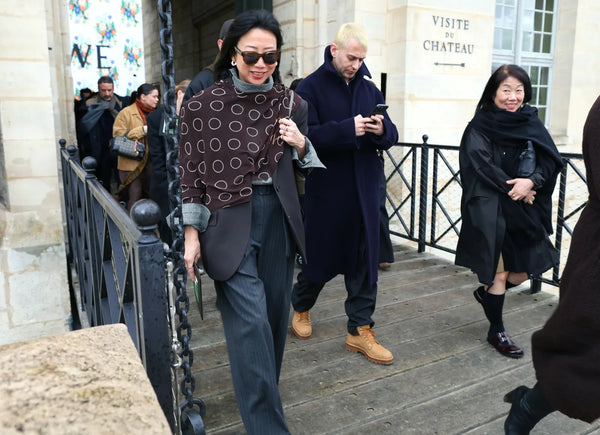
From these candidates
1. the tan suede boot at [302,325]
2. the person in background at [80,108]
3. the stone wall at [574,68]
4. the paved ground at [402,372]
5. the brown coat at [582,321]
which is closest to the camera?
the brown coat at [582,321]

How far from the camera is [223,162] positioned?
1936 millimetres

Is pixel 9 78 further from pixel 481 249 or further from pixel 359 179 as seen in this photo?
pixel 481 249

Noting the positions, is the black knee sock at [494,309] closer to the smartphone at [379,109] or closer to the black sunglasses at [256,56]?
the smartphone at [379,109]

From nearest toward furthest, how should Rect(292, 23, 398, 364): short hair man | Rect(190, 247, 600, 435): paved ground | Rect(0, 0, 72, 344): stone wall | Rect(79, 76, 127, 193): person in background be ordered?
Rect(190, 247, 600, 435): paved ground < Rect(292, 23, 398, 364): short hair man < Rect(0, 0, 72, 344): stone wall < Rect(79, 76, 127, 193): person in background

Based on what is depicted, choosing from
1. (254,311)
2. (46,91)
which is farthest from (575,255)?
(46,91)

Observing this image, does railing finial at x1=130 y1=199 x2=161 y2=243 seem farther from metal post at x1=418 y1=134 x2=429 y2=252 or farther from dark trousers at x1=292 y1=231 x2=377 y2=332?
metal post at x1=418 y1=134 x2=429 y2=252

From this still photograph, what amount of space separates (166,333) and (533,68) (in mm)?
8478

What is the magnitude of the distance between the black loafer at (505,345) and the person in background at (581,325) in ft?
4.27

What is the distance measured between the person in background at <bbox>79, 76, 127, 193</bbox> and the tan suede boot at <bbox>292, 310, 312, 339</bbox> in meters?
3.65

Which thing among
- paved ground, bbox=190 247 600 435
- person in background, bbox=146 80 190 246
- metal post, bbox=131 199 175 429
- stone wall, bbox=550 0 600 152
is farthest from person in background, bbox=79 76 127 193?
stone wall, bbox=550 0 600 152

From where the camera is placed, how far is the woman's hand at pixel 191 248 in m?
1.91

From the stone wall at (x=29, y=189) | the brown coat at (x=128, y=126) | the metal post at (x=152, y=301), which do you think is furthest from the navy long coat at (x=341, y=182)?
the stone wall at (x=29, y=189)

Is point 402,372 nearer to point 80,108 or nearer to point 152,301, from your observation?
point 152,301

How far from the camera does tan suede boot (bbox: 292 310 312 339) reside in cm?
329
